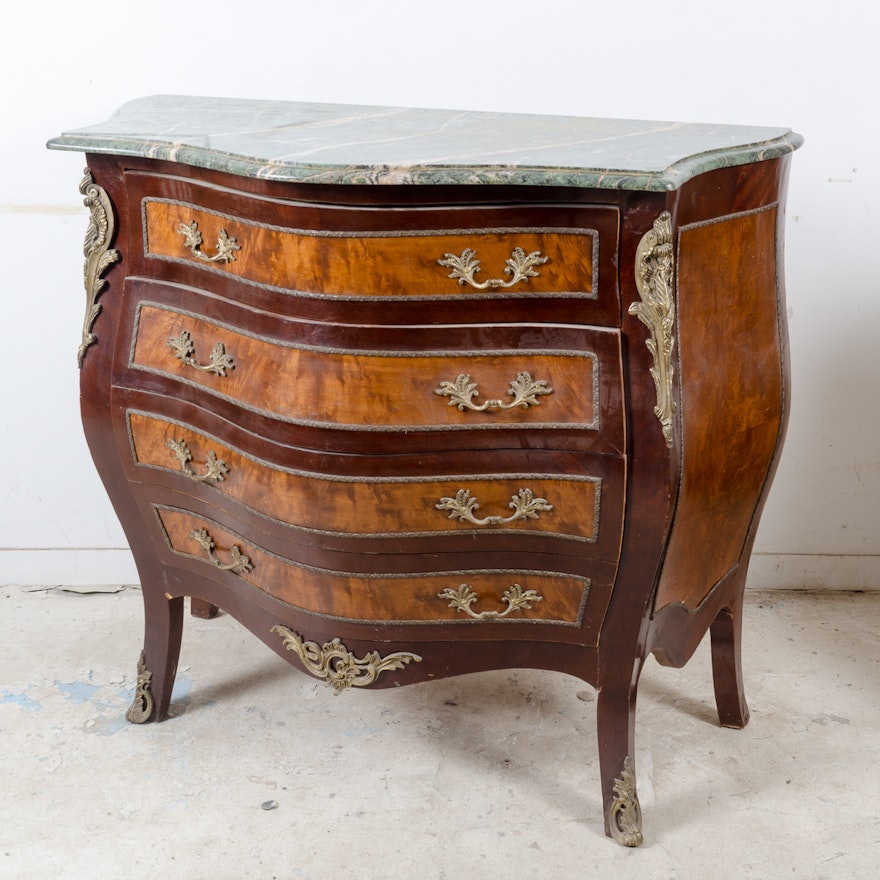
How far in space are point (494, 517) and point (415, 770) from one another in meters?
0.63

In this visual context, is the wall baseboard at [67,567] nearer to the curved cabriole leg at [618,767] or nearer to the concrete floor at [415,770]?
the concrete floor at [415,770]

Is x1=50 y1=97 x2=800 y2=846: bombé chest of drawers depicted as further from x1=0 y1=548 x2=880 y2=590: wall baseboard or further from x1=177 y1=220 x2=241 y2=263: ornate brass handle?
x1=0 y1=548 x2=880 y2=590: wall baseboard

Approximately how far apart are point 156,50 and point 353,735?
1.52m

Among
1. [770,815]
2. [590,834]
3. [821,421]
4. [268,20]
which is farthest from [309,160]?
[821,421]

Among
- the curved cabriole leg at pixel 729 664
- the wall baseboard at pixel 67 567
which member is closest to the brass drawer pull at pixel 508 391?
the curved cabriole leg at pixel 729 664

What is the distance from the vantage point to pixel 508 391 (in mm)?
1746

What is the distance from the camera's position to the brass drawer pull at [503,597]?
6.24ft

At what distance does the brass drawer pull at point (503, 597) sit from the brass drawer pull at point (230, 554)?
0.36 meters

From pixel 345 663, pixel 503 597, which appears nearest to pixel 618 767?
pixel 503 597

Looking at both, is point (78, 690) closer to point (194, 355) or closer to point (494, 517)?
point (194, 355)

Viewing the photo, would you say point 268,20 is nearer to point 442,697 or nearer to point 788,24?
point 788,24

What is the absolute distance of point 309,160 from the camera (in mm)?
1646

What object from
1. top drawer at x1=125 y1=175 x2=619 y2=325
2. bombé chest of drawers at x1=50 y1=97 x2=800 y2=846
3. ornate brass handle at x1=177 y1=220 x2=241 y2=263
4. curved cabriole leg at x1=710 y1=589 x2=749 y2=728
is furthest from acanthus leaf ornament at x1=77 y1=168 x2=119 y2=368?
curved cabriole leg at x1=710 y1=589 x2=749 y2=728

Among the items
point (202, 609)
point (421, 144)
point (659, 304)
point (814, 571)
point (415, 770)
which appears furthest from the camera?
point (814, 571)
